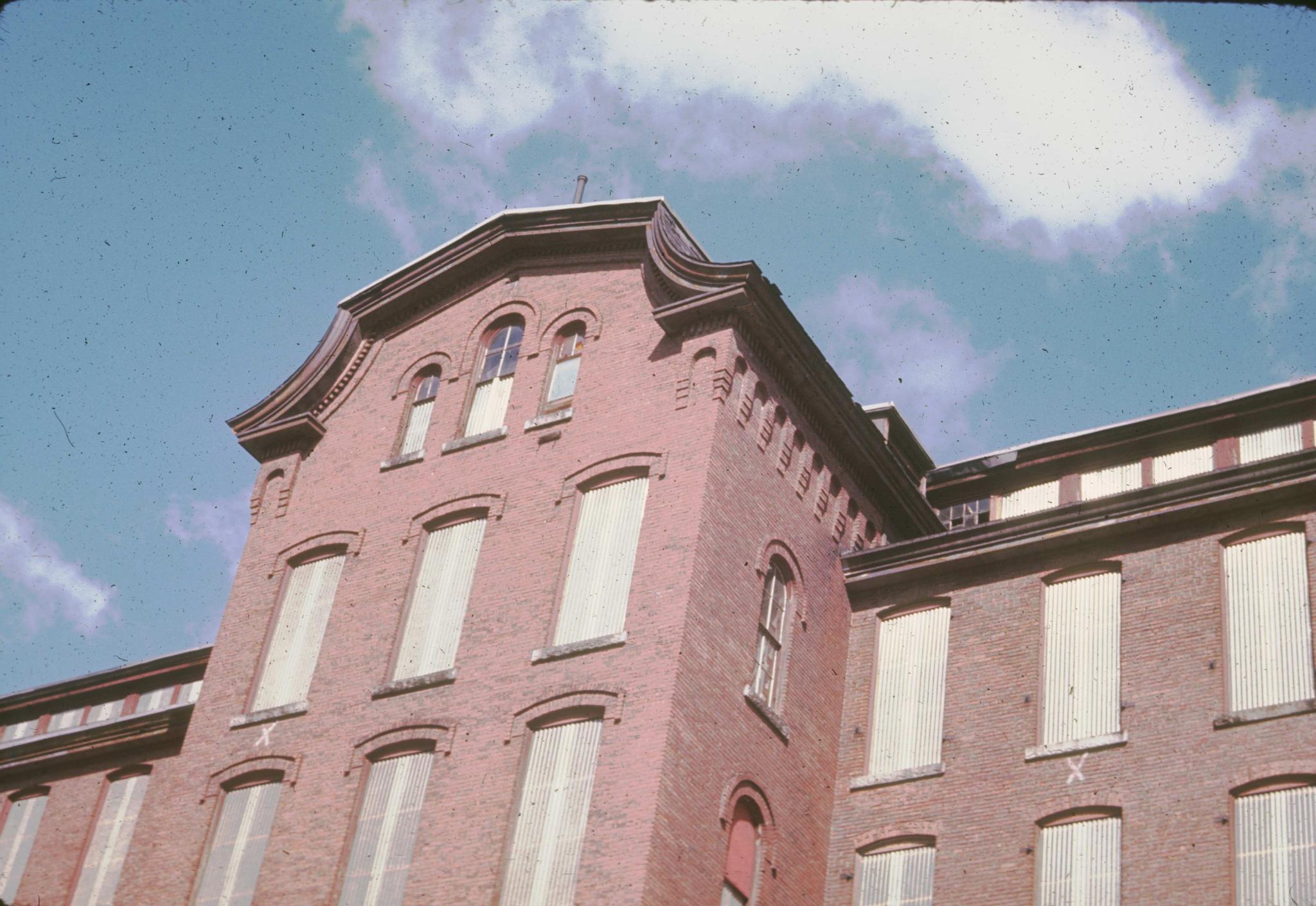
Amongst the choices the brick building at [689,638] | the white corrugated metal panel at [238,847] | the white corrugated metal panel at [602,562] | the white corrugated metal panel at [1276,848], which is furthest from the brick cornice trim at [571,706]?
the white corrugated metal panel at [1276,848]

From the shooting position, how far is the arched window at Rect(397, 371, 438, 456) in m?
27.2

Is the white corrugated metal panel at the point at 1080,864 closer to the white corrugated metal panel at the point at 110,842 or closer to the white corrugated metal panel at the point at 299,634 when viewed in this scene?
the white corrugated metal panel at the point at 299,634

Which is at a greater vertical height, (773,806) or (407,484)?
(407,484)

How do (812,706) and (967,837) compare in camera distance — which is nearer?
(967,837)

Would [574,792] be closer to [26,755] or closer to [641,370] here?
[641,370]

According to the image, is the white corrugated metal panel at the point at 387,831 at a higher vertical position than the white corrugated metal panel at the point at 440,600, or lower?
lower

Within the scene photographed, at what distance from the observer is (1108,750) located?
856 inches

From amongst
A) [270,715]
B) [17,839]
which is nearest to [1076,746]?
[270,715]

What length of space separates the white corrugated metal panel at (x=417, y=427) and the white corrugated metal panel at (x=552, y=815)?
7.14 m

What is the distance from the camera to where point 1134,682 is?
22.2m

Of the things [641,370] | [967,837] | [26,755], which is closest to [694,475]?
[641,370]

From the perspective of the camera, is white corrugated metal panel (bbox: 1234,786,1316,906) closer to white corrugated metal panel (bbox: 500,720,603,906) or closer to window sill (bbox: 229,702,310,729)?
white corrugated metal panel (bbox: 500,720,603,906)

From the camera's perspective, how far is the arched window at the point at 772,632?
23.3m

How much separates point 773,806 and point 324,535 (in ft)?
30.1
